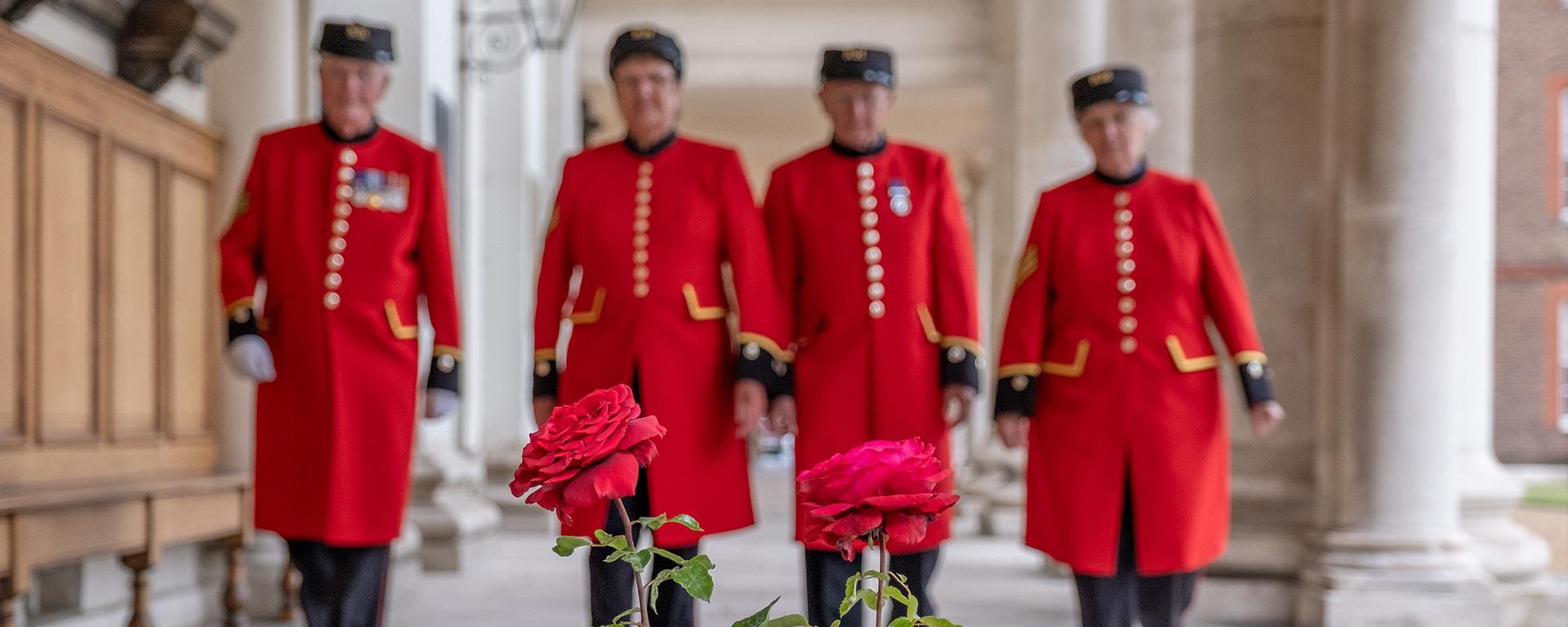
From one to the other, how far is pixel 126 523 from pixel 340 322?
4.36 ft

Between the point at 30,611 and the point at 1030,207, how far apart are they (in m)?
6.13

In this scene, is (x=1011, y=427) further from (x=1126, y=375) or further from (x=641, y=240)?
(x=641, y=240)

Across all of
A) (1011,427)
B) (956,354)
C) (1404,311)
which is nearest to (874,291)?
(956,354)

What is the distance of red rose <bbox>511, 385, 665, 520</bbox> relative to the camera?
1620 millimetres

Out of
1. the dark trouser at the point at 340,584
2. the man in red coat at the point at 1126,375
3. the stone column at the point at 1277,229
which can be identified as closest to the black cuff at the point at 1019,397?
the man in red coat at the point at 1126,375

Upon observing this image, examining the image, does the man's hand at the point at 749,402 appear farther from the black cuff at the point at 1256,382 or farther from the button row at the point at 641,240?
the black cuff at the point at 1256,382

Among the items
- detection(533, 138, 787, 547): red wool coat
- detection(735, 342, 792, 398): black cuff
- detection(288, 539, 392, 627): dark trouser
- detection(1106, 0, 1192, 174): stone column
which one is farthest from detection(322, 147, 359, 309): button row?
detection(1106, 0, 1192, 174): stone column

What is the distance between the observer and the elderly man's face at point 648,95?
156 inches

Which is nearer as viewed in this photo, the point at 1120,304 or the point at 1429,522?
the point at 1120,304

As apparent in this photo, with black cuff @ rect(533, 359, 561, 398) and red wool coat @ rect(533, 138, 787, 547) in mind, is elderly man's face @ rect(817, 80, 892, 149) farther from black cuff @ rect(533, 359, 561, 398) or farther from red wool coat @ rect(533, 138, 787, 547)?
black cuff @ rect(533, 359, 561, 398)

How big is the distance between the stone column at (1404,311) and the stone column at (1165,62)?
10.9 feet

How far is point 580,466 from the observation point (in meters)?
1.63

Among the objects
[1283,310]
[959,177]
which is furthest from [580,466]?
[959,177]

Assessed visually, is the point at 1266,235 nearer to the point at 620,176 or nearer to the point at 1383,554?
the point at 1383,554
